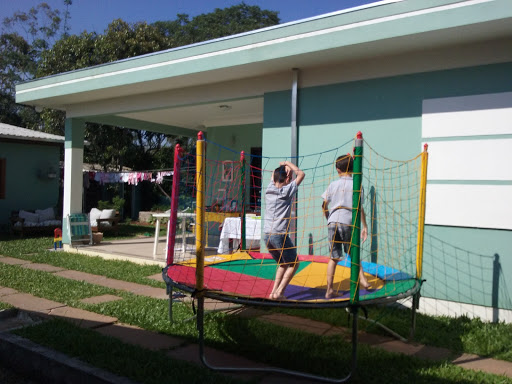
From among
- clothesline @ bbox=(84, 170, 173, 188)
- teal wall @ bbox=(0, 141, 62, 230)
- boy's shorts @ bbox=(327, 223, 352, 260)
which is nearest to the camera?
boy's shorts @ bbox=(327, 223, 352, 260)

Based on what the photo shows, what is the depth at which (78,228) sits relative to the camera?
9.72 meters

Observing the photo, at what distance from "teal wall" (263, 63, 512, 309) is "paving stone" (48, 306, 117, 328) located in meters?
2.91

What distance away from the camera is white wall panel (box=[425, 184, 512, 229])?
15.7 ft

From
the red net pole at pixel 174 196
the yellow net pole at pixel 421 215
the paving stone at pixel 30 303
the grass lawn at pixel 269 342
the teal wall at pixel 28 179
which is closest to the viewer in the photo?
the grass lawn at pixel 269 342

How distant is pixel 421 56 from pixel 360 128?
3.66ft

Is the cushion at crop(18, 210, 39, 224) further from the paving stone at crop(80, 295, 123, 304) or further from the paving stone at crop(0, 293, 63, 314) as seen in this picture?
the paving stone at crop(80, 295, 123, 304)

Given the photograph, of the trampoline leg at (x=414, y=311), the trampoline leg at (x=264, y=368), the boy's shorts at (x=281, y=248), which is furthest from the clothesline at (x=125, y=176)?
the trampoline leg at (x=264, y=368)

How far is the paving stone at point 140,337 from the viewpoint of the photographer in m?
4.12

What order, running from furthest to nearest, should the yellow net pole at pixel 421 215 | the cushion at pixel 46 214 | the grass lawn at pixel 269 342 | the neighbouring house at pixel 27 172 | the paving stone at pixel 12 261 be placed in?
the neighbouring house at pixel 27 172 < the cushion at pixel 46 214 < the paving stone at pixel 12 261 < the yellow net pole at pixel 421 215 < the grass lawn at pixel 269 342

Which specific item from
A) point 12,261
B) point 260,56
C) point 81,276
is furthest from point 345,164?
point 12,261

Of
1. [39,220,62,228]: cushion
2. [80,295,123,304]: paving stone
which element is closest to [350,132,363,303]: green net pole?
[80,295,123,304]: paving stone

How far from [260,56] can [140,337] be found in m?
3.73

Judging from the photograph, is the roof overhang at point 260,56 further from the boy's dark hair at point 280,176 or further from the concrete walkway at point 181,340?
the concrete walkway at point 181,340

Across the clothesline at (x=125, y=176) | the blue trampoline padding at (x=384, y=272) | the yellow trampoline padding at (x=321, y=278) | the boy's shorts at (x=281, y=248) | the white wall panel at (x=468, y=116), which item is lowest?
the yellow trampoline padding at (x=321, y=278)
